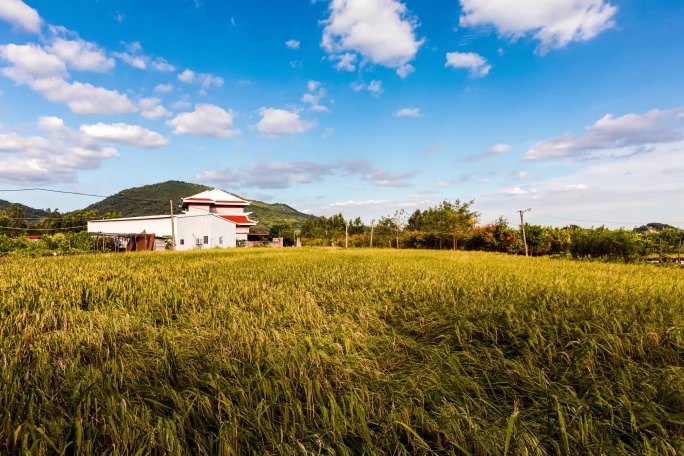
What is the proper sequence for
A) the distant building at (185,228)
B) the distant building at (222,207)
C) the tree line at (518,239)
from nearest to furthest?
the tree line at (518,239) → the distant building at (185,228) → the distant building at (222,207)

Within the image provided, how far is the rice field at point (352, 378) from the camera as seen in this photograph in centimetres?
147

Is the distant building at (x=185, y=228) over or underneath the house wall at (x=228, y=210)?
underneath

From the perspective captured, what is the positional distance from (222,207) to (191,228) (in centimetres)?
2155

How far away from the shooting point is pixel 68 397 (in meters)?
1.87

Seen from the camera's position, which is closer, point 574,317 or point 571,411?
point 571,411

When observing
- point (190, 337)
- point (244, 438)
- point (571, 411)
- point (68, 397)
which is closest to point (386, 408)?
point (244, 438)

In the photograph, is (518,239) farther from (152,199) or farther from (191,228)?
(152,199)

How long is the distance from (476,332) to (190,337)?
2909 millimetres

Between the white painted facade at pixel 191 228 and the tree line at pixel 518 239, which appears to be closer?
the tree line at pixel 518 239

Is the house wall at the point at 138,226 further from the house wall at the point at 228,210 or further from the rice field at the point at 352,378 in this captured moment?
the rice field at the point at 352,378

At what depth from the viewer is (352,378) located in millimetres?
2219

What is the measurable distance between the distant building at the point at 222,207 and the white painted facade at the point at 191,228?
11.6 meters

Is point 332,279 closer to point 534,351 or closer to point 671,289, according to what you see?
point 534,351

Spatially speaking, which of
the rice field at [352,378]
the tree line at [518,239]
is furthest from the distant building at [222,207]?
the rice field at [352,378]
